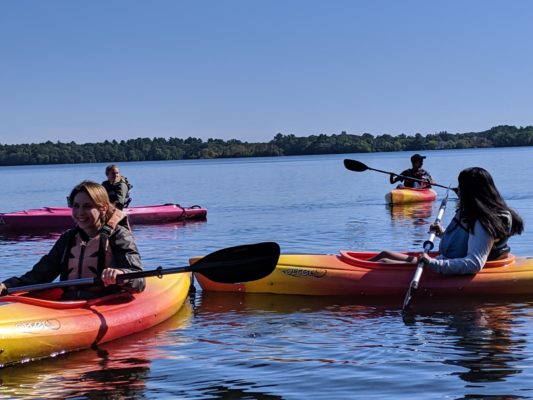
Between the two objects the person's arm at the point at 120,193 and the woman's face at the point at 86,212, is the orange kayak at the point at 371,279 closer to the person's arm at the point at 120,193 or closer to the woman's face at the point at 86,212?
the woman's face at the point at 86,212

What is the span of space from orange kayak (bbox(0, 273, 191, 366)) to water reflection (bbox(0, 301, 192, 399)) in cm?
9

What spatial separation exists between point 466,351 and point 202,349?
2.07 metres

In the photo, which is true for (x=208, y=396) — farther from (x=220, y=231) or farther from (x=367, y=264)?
(x=220, y=231)

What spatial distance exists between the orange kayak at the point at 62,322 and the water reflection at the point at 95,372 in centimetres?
9

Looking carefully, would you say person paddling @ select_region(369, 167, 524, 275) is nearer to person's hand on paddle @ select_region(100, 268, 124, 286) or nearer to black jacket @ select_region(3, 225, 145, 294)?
black jacket @ select_region(3, 225, 145, 294)

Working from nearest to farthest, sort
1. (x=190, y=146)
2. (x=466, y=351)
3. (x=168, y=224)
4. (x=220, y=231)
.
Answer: (x=466, y=351) < (x=220, y=231) < (x=168, y=224) < (x=190, y=146)

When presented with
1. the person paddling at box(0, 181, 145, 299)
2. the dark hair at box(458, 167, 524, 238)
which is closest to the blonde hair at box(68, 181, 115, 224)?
the person paddling at box(0, 181, 145, 299)

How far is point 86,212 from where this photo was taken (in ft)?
21.5

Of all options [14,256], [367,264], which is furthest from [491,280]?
[14,256]

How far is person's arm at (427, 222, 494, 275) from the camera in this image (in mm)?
7996

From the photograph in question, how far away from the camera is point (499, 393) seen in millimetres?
5352

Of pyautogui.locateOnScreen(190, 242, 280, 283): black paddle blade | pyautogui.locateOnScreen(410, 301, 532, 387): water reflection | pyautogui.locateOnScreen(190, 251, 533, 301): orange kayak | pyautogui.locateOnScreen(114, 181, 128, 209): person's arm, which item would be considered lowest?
pyautogui.locateOnScreen(410, 301, 532, 387): water reflection

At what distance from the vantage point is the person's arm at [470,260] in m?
8.00

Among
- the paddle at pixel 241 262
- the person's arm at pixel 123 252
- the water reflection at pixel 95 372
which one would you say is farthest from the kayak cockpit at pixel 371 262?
the person's arm at pixel 123 252
